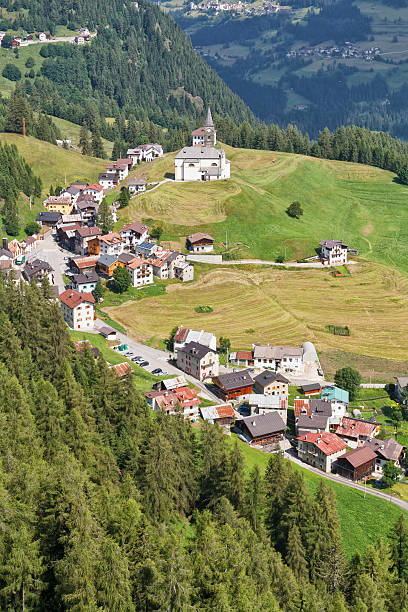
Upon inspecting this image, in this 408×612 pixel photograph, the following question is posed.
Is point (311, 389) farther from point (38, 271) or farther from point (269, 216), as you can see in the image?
point (269, 216)

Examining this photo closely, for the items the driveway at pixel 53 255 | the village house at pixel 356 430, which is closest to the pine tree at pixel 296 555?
the village house at pixel 356 430

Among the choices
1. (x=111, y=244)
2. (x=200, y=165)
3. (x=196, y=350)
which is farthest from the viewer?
(x=200, y=165)

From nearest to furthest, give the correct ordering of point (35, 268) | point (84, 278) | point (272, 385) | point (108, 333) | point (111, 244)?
1. point (272, 385)
2. point (108, 333)
3. point (84, 278)
4. point (35, 268)
5. point (111, 244)

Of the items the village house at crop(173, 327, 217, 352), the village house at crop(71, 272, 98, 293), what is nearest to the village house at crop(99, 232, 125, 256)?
the village house at crop(71, 272, 98, 293)

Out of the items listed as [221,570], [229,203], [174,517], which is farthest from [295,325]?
[221,570]

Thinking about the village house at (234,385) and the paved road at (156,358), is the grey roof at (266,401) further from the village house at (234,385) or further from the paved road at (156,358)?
the paved road at (156,358)

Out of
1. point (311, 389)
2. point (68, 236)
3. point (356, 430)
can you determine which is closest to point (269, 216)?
point (68, 236)

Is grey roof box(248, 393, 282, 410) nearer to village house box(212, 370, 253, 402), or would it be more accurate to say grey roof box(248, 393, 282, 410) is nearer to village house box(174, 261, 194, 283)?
village house box(212, 370, 253, 402)
